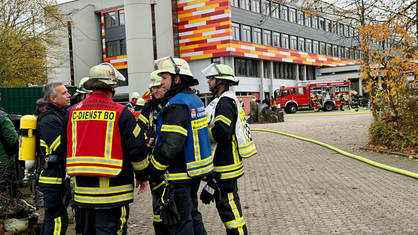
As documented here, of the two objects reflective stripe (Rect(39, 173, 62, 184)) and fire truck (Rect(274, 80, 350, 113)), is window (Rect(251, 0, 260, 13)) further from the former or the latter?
reflective stripe (Rect(39, 173, 62, 184))

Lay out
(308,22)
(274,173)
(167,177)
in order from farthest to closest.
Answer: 1. (308,22)
2. (274,173)
3. (167,177)

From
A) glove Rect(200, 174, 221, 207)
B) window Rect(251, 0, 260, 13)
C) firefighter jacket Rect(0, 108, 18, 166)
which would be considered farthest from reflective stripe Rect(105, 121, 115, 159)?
window Rect(251, 0, 260, 13)

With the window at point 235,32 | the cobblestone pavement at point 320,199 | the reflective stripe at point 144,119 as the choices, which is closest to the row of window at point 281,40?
the window at point 235,32

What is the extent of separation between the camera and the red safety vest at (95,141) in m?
3.10

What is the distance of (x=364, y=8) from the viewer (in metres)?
11.3

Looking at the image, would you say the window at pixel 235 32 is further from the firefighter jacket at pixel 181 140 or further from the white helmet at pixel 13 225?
the firefighter jacket at pixel 181 140

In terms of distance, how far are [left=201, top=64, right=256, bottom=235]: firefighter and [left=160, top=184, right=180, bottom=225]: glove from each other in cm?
54

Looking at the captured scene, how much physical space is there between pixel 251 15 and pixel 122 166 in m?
43.0

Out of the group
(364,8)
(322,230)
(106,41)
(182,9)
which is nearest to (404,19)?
(364,8)

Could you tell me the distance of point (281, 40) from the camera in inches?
1907

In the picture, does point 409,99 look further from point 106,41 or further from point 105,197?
point 106,41

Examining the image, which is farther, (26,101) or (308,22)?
(308,22)

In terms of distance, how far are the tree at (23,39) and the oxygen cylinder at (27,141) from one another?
646 inches

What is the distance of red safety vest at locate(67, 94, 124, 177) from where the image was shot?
3102mm
